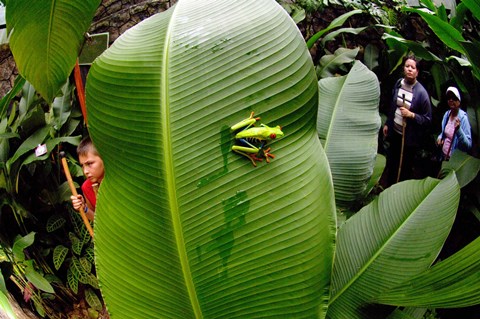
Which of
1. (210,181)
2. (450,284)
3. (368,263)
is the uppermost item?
(210,181)

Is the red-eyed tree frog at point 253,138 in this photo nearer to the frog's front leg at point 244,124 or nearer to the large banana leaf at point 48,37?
the frog's front leg at point 244,124

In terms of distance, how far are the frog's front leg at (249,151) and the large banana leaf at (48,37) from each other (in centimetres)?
41

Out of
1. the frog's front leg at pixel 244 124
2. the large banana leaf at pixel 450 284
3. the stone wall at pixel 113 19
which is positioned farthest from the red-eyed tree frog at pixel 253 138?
the stone wall at pixel 113 19

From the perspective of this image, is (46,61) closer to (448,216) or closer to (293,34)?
(293,34)

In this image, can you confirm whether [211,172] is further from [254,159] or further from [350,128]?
[350,128]

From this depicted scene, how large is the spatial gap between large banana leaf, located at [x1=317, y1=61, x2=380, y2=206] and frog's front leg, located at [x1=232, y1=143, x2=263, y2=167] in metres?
0.55

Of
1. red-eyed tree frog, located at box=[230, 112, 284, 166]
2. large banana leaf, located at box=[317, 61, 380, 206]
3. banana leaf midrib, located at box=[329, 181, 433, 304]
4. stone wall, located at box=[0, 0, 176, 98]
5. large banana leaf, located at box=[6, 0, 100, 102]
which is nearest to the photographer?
red-eyed tree frog, located at box=[230, 112, 284, 166]

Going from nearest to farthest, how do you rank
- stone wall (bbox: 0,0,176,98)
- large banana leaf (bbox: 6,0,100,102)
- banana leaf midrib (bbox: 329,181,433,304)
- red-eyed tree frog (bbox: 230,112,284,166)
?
1. red-eyed tree frog (bbox: 230,112,284,166)
2. large banana leaf (bbox: 6,0,100,102)
3. banana leaf midrib (bbox: 329,181,433,304)
4. stone wall (bbox: 0,0,176,98)

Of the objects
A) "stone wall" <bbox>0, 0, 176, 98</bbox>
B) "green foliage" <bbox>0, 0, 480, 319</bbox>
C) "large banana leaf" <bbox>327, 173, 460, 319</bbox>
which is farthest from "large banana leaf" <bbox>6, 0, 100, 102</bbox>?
"stone wall" <bbox>0, 0, 176, 98</bbox>

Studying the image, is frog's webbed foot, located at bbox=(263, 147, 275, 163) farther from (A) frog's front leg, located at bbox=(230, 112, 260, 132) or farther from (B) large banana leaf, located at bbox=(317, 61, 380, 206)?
(B) large banana leaf, located at bbox=(317, 61, 380, 206)

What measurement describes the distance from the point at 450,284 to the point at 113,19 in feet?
7.87

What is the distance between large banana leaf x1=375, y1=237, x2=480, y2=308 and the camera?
67 centimetres

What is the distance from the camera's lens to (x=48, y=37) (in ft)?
2.69

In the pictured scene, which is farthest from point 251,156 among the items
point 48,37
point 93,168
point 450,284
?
point 93,168
